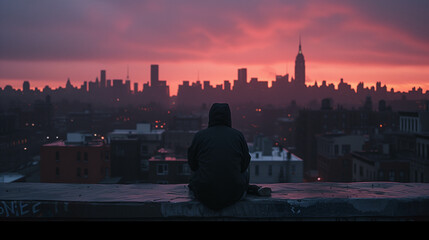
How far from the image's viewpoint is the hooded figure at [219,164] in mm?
3791

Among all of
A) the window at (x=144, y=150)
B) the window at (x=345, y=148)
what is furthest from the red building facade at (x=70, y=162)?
the window at (x=345, y=148)

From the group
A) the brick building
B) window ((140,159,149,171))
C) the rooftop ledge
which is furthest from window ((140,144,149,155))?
the rooftop ledge

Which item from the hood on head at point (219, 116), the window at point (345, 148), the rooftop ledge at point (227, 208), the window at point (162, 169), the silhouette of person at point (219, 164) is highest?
the hood on head at point (219, 116)

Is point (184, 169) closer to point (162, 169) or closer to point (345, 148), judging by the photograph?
point (162, 169)

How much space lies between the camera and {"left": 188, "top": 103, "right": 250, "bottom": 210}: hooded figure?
3791 mm

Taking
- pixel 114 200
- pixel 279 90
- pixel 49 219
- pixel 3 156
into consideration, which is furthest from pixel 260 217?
pixel 279 90

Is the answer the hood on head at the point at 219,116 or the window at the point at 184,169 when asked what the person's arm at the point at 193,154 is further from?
the window at the point at 184,169

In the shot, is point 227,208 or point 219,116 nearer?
point 227,208

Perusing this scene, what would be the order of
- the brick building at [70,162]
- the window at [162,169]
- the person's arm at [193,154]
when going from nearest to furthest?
the person's arm at [193,154]
the window at [162,169]
the brick building at [70,162]

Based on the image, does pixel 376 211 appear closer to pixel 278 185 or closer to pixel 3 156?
pixel 278 185

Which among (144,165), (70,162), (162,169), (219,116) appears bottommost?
(144,165)

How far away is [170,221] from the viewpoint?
3.70 meters

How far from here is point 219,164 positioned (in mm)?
3865

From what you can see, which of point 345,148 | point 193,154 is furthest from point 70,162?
point 193,154
